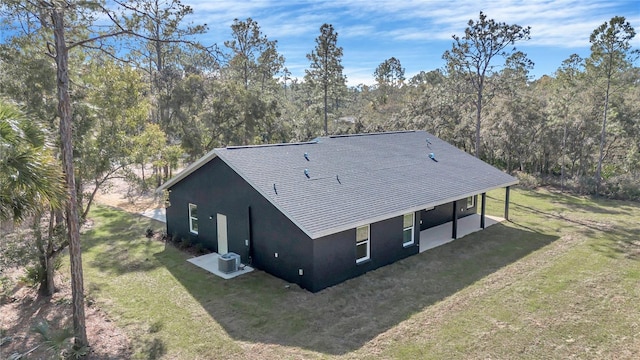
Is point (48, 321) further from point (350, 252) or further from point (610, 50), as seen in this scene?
point (610, 50)

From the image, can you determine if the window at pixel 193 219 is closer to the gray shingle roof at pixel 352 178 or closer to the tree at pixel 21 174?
the gray shingle roof at pixel 352 178

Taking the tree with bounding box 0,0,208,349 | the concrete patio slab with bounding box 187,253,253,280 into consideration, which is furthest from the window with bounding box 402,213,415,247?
the tree with bounding box 0,0,208,349

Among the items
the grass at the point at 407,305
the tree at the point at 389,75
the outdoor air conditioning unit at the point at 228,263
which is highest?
the tree at the point at 389,75

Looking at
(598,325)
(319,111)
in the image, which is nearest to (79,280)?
(598,325)

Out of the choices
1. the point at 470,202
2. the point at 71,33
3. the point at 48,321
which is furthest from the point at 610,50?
the point at 48,321

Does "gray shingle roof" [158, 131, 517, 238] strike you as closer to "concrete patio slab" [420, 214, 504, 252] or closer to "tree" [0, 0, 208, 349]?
"concrete patio slab" [420, 214, 504, 252]

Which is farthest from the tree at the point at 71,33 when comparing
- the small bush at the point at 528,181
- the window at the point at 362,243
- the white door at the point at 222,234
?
the small bush at the point at 528,181
